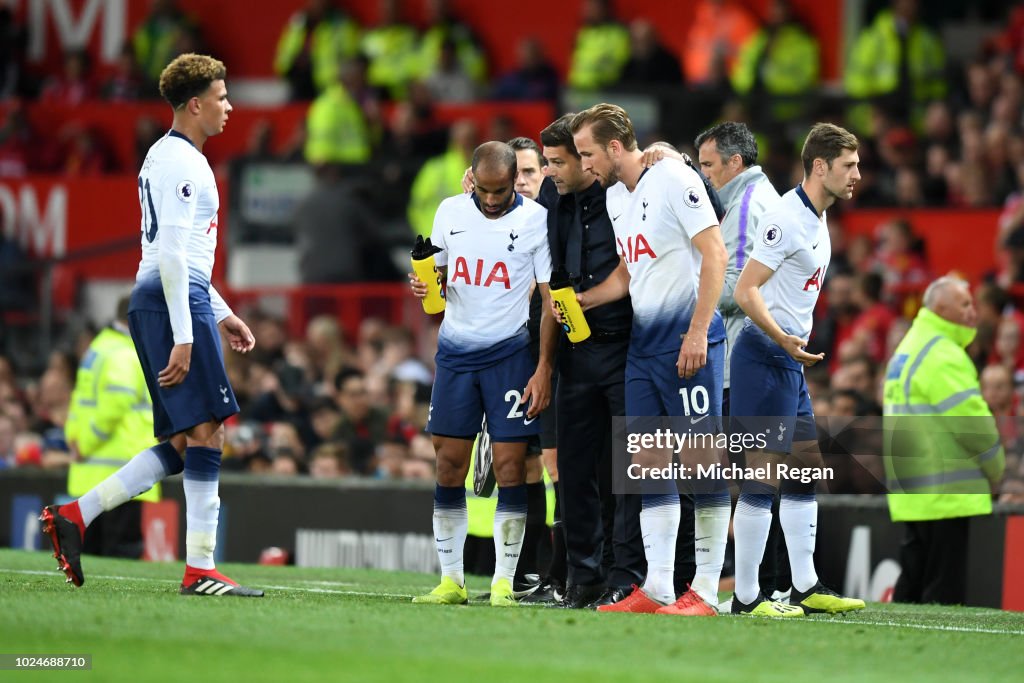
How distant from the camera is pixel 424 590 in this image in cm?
1038

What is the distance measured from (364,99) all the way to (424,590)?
10.6m

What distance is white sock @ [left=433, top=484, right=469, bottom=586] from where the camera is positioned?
8.77 metres

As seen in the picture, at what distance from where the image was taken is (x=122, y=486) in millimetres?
8555

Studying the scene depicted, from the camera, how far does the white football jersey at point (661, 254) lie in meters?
8.38

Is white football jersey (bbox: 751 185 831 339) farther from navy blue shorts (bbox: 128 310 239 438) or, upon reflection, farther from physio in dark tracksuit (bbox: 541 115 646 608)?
navy blue shorts (bbox: 128 310 239 438)

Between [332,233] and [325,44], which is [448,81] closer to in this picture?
[325,44]

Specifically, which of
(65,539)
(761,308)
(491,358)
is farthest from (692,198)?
(65,539)

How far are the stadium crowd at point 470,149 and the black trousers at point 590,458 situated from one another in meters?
3.46

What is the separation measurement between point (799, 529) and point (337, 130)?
39.1 feet

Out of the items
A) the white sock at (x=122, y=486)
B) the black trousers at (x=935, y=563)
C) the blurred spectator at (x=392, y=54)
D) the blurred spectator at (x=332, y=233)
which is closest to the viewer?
the white sock at (x=122, y=486)

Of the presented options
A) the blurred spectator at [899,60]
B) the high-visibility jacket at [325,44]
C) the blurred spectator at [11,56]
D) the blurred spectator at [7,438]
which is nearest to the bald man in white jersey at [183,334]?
the blurred spectator at [7,438]

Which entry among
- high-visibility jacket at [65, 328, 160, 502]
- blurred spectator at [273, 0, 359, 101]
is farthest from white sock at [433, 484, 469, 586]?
blurred spectator at [273, 0, 359, 101]

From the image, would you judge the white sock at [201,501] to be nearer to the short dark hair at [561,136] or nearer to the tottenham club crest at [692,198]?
the short dark hair at [561,136]

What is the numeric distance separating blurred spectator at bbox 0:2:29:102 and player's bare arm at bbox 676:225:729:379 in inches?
664
